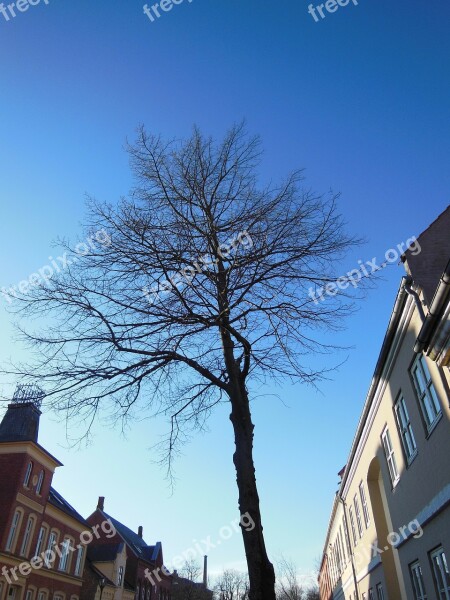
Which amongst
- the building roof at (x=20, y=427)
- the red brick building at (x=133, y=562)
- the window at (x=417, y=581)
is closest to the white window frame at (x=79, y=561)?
the red brick building at (x=133, y=562)

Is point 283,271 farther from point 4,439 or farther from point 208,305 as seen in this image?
point 4,439

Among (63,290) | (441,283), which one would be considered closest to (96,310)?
(63,290)

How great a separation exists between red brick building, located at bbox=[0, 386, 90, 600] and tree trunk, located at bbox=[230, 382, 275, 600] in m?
17.2

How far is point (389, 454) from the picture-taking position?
13.3 m

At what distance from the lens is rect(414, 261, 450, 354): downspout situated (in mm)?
7035

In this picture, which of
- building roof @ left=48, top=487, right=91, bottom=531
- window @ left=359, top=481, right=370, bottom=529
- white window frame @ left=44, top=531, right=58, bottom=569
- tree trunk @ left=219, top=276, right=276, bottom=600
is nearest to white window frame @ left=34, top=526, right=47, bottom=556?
white window frame @ left=44, top=531, right=58, bottom=569

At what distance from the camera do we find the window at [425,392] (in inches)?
357

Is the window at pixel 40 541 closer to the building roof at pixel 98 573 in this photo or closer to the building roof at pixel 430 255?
the building roof at pixel 98 573

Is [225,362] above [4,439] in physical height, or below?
below

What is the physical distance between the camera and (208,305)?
379 inches

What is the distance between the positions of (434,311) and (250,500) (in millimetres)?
4477

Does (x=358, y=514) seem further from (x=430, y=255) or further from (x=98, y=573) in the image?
(x=98, y=573)

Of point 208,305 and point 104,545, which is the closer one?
point 208,305

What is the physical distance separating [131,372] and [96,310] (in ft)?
4.80
